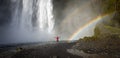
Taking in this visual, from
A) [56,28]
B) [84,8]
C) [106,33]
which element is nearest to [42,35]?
[56,28]

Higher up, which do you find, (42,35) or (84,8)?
(84,8)

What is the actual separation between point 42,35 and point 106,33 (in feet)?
217

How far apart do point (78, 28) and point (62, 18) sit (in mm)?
12683

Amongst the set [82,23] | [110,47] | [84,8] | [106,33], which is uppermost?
[84,8]

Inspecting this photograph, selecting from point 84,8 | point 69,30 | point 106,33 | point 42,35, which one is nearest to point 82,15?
point 84,8

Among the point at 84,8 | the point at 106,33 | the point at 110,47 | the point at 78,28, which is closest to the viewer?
the point at 110,47

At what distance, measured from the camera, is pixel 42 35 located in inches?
4124

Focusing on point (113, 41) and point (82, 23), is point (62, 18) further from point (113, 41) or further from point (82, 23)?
point (113, 41)

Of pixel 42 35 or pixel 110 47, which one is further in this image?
pixel 42 35

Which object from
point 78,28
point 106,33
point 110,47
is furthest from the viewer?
point 78,28

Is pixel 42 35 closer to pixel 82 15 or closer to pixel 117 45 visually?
pixel 82 15

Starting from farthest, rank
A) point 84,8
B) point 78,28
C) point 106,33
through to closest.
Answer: point 78,28, point 84,8, point 106,33

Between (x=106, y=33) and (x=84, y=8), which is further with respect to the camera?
(x=84, y=8)

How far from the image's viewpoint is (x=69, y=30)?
341ft
